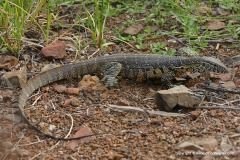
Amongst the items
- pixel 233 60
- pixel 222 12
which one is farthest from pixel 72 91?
pixel 222 12

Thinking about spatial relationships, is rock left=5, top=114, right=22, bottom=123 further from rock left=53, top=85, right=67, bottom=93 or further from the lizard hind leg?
the lizard hind leg

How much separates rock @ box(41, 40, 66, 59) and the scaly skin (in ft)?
1.50

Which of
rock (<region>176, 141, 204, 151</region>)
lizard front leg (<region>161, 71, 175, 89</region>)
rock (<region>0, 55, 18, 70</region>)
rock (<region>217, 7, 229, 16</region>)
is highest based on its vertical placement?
rock (<region>176, 141, 204, 151</region>)

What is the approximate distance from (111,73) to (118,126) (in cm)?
164

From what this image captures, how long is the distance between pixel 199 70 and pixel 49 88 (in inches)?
88.9

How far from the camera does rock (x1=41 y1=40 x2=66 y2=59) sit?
7.50 metres

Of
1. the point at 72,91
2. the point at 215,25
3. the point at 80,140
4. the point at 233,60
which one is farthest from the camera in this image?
the point at 215,25

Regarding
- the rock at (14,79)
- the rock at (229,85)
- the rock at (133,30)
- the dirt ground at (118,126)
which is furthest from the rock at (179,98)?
the rock at (133,30)

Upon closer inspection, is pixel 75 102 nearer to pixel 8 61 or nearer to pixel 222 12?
pixel 8 61

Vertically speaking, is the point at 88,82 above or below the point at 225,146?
below

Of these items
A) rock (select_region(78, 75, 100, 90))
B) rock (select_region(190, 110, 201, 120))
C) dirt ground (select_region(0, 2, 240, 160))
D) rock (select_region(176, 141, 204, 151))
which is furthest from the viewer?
rock (select_region(78, 75, 100, 90))

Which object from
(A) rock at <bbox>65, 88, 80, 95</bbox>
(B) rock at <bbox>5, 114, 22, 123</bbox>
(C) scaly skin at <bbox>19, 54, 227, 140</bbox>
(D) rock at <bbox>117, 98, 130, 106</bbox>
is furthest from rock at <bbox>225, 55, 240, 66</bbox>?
(B) rock at <bbox>5, 114, 22, 123</bbox>

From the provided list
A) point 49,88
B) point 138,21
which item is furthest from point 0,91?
point 138,21

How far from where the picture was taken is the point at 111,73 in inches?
280
